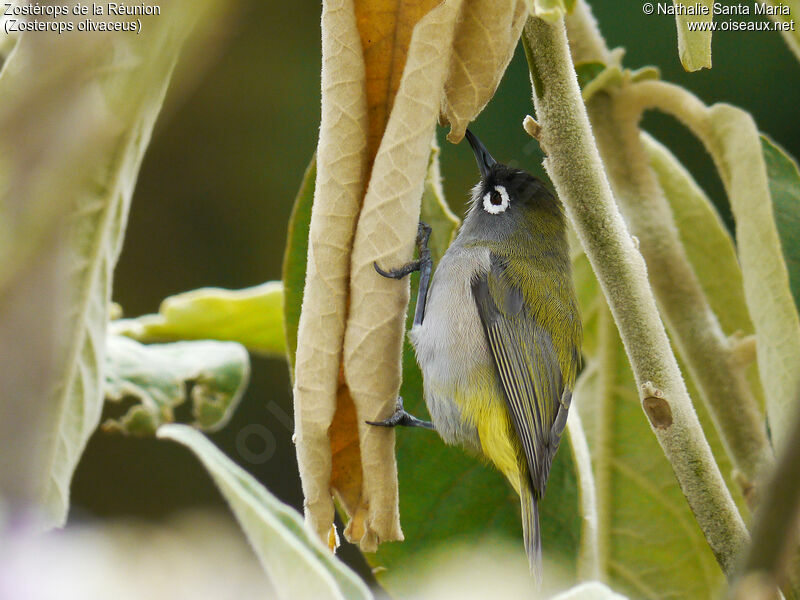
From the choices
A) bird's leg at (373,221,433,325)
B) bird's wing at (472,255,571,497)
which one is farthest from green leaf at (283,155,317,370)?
bird's wing at (472,255,571,497)

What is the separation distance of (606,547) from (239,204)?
11.0ft

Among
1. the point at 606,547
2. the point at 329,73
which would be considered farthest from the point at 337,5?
the point at 606,547

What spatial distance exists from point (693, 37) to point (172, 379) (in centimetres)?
80

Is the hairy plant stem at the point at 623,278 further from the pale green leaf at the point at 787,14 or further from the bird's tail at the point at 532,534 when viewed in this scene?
the bird's tail at the point at 532,534

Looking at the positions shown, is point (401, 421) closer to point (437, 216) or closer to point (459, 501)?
point (459, 501)

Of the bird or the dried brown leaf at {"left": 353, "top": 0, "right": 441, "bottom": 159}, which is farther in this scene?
the bird

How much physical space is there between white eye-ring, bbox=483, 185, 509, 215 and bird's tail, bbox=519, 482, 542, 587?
0.95 metres

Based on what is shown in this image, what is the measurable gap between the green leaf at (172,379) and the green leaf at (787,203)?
0.72 m

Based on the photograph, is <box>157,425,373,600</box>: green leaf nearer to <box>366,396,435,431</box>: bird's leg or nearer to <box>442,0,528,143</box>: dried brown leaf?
<box>366,396,435,431</box>: bird's leg

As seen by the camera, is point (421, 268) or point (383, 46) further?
point (421, 268)

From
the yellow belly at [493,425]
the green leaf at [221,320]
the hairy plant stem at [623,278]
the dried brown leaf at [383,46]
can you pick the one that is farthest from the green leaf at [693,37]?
the yellow belly at [493,425]

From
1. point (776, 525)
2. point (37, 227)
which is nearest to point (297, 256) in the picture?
point (37, 227)

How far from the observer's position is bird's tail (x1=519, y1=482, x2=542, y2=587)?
3.69ft

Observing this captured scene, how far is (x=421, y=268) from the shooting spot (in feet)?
4.12
